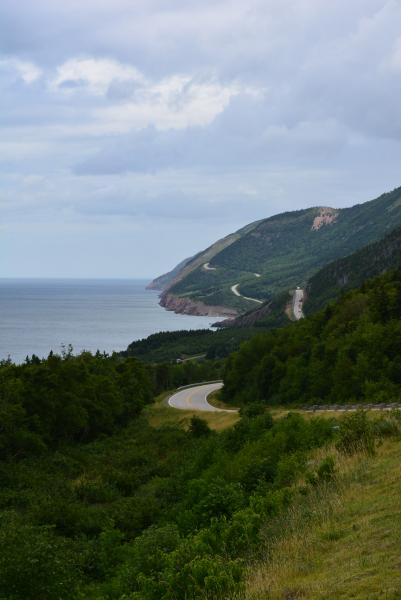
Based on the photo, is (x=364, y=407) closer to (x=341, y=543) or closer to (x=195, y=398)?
(x=341, y=543)

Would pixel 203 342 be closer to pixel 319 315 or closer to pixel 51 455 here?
pixel 319 315

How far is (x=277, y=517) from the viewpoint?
15656 mm

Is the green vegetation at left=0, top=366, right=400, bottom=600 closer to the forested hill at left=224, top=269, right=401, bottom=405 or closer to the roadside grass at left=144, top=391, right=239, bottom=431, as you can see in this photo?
the roadside grass at left=144, top=391, right=239, bottom=431

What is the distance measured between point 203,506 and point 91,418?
135 ft

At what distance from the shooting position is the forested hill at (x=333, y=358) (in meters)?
53.5

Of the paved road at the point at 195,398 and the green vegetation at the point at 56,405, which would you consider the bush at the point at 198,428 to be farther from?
the paved road at the point at 195,398

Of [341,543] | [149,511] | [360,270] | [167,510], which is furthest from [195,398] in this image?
[360,270]

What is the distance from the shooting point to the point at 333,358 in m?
60.2

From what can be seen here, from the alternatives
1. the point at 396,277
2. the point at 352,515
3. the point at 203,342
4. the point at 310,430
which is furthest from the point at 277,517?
the point at 203,342

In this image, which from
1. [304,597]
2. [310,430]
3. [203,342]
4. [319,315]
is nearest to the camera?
[304,597]

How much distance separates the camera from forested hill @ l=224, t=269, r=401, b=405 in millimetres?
53531

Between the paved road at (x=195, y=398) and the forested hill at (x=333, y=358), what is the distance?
338 centimetres

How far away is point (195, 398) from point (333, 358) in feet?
71.0

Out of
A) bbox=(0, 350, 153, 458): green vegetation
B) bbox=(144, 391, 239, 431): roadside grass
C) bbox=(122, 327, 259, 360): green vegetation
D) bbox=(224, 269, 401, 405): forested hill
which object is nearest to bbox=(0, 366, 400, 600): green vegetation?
bbox=(0, 350, 153, 458): green vegetation
